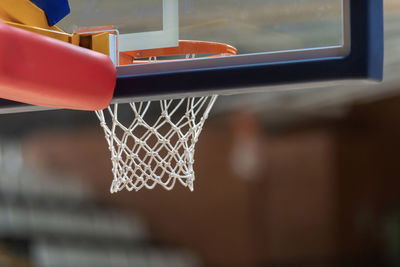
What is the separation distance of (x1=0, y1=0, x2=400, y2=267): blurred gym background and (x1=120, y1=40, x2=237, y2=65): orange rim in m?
2.58

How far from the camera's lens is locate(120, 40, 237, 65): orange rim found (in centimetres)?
93

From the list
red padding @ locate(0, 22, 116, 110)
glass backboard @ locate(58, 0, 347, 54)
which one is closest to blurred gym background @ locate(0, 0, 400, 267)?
glass backboard @ locate(58, 0, 347, 54)

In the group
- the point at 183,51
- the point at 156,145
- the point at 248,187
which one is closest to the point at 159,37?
the point at 183,51

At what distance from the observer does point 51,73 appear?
69cm

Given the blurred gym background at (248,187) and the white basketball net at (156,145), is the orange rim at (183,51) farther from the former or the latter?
the blurred gym background at (248,187)

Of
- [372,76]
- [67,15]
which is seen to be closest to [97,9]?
[67,15]

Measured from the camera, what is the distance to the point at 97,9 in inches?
41.5

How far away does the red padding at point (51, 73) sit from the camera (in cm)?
64

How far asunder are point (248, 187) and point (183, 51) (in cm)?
281

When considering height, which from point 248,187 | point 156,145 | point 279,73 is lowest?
point 248,187

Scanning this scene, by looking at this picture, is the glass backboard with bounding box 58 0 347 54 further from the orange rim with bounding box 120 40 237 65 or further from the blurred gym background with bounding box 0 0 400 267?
the blurred gym background with bounding box 0 0 400 267

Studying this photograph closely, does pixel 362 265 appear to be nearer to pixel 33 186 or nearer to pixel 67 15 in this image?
pixel 33 186

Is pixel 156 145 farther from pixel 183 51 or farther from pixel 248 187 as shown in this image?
pixel 248 187

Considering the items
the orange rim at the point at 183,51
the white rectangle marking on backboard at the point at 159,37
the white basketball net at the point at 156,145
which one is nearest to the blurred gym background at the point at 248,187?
the white basketball net at the point at 156,145
